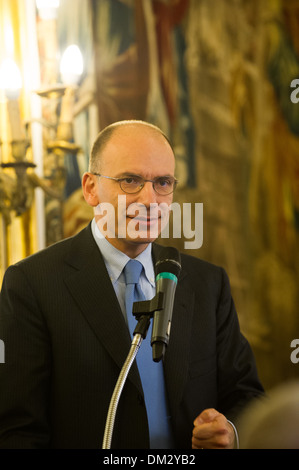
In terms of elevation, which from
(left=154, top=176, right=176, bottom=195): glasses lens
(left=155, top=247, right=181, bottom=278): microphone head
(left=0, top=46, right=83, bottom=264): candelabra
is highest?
(left=0, top=46, right=83, bottom=264): candelabra

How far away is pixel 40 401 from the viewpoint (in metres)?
2.10

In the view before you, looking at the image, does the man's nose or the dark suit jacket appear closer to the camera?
the dark suit jacket

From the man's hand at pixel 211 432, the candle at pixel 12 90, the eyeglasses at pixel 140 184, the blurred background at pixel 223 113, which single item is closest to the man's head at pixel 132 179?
the eyeglasses at pixel 140 184

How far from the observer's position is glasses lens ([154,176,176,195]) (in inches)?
89.1

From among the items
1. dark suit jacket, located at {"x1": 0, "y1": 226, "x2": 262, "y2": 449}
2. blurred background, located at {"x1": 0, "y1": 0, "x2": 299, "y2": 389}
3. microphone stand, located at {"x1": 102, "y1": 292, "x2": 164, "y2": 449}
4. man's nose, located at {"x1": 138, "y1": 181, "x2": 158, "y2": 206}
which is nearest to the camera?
microphone stand, located at {"x1": 102, "y1": 292, "x2": 164, "y2": 449}

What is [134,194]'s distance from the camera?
7.36ft

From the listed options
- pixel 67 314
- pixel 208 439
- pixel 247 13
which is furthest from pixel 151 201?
pixel 247 13

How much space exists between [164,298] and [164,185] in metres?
0.83

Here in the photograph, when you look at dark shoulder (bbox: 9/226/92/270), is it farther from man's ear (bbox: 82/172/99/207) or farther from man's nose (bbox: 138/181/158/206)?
man's nose (bbox: 138/181/158/206)

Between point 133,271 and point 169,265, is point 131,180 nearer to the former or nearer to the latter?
point 133,271

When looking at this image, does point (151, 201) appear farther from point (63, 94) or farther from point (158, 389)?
point (63, 94)

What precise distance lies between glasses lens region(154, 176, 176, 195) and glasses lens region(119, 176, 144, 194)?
63 mm

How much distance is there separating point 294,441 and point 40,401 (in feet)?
4.48

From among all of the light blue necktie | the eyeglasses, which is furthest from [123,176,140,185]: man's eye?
the light blue necktie
